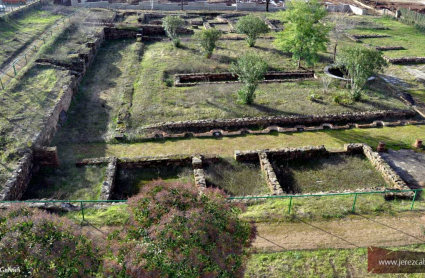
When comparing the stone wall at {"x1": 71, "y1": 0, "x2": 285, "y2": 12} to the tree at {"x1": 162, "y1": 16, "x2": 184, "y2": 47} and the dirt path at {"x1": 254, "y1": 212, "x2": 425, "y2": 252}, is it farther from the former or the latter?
the dirt path at {"x1": 254, "y1": 212, "x2": 425, "y2": 252}

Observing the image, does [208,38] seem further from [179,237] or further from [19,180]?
[179,237]

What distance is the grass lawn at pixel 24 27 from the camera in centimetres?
2474

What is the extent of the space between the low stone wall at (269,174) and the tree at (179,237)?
5.30 metres

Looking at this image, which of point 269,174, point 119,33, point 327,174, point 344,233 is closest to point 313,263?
point 344,233

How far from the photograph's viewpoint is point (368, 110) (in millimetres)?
19109

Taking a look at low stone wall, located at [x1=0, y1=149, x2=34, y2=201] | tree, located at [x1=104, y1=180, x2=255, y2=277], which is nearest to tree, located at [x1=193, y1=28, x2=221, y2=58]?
low stone wall, located at [x1=0, y1=149, x2=34, y2=201]

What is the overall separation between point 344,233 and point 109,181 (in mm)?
8106

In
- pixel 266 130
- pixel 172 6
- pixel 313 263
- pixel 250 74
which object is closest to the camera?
pixel 313 263

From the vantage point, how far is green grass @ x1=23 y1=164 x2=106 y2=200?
1283 centimetres

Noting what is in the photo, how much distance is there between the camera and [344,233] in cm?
1005

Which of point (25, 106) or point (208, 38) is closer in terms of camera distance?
point (25, 106)

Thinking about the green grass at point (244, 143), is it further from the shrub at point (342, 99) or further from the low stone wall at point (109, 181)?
the shrub at point (342, 99)

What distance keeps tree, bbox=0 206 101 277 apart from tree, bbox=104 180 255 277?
1.56ft

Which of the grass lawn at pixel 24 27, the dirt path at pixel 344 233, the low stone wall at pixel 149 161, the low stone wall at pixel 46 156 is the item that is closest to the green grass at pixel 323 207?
the dirt path at pixel 344 233
